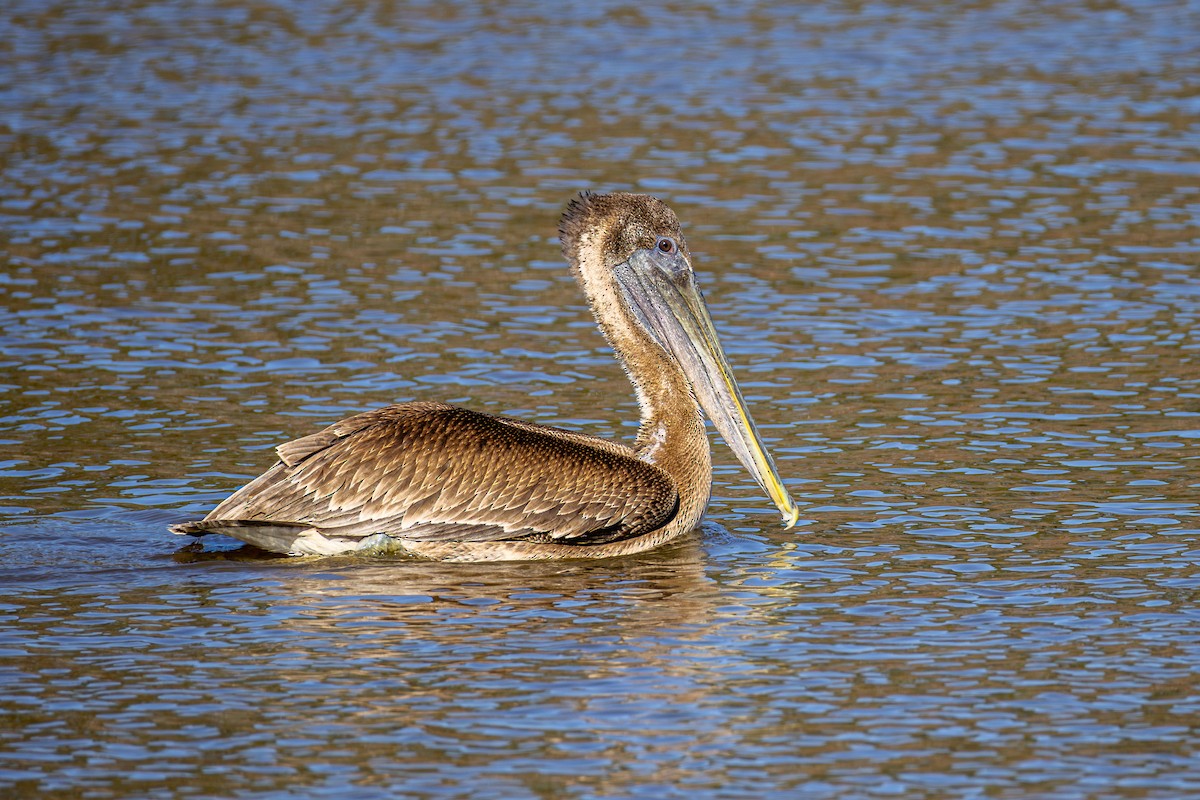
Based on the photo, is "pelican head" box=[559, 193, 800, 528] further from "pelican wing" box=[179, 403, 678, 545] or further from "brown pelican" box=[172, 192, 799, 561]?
"pelican wing" box=[179, 403, 678, 545]

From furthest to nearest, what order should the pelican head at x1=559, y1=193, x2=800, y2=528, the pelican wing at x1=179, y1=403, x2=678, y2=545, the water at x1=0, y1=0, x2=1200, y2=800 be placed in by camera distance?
1. the pelican head at x1=559, y1=193, x2=800, y2=528
2. the pelican wing at x1=179, y1=403, x2=678, y2=545
3. the water at x1=0, y1=0, x2=1200, y2=800

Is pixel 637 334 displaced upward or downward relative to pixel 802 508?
upward

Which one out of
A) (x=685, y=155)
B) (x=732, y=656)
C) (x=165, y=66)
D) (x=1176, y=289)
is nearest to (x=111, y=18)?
(x=165, y=66)

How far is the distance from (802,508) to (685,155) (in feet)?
26.5

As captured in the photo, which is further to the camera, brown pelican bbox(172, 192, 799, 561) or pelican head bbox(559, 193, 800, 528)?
pelican head bbox(559, 193, 800, 528)

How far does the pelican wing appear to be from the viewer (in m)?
7.84

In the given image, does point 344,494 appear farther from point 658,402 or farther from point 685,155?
point 685,155

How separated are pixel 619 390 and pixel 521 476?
2787 millimetres

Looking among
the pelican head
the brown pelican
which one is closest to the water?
the brown pelican

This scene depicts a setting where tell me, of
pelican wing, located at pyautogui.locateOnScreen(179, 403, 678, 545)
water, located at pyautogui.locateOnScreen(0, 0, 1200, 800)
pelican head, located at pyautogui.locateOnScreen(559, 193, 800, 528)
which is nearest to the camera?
water, located at pyautogui.locateOnScreen(0, 0, 1200, 800)

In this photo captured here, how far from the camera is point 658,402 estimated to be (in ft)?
28.4

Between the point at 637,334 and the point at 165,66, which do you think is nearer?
the point at 637,334

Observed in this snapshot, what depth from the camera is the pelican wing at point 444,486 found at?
7.84 m

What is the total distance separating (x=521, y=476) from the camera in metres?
8.05
